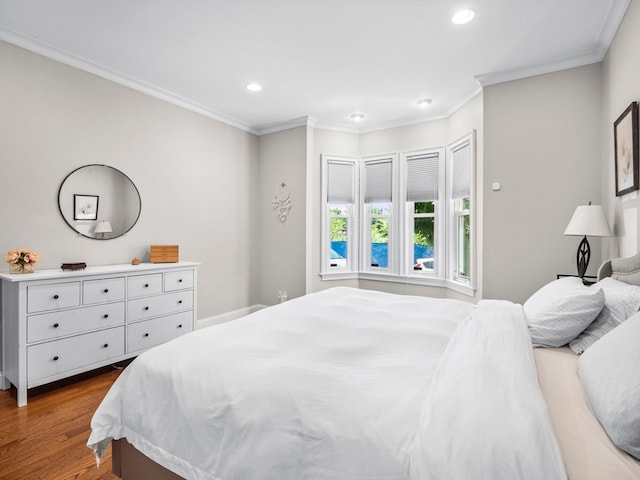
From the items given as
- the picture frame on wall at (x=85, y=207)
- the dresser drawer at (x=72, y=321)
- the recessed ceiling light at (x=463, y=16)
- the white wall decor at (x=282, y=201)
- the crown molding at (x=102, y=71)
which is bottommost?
the dresser drawer at (x=72, y=321)

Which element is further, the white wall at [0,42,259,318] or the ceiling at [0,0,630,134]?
the white wall at [0,42,259,318]

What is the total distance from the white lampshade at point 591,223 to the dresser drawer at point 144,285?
3.62 m

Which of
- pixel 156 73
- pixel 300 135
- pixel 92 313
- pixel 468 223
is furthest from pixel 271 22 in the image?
pixel 468 223

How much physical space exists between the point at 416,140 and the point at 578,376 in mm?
3748

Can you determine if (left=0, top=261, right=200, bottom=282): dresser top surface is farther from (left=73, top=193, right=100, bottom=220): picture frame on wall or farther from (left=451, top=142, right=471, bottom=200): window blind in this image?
(left=451, top=142, right=471, bottom=200): window blind

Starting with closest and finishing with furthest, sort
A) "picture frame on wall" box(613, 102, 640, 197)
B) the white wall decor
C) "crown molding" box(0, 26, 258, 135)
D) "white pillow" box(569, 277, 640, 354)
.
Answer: "white pillow" box(569, 277, 640, 354) < "picture frame on wall" box(613, 102, 640, 197) < "crown molding" box(0, 26, 258, 135) < the white wall decor

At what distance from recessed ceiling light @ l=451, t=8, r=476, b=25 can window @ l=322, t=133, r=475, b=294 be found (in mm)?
1505

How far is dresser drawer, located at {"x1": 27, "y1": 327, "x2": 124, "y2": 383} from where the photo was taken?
2422 mm

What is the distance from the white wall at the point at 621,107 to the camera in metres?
2.12

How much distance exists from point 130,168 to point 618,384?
154 inches

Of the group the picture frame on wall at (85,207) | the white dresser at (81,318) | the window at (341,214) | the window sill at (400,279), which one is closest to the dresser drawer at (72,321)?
the white dresser at (81,318)

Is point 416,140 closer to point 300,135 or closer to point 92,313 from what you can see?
point 300,135

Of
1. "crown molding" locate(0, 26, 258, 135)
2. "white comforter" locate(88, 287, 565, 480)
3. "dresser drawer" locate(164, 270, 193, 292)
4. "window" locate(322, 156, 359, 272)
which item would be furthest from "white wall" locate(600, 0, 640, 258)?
"crown molding" locate(0, 26, 258, 135)

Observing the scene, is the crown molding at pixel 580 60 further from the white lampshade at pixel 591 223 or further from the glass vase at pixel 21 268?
the glass vase at pixel 21 268
